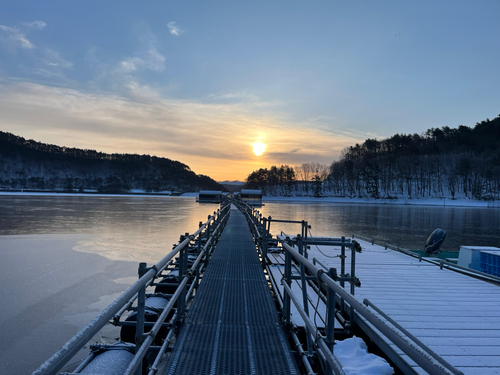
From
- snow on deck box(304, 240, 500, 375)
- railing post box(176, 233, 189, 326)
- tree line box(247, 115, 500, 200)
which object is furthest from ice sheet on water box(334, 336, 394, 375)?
tree line box(247, 115, 500, 200)

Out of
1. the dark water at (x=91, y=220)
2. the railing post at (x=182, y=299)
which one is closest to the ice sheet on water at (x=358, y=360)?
the railing post at (x=182, y=299)

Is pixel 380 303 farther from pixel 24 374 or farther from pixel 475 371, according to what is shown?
pixel 24 374

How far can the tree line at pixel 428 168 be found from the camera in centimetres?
9762

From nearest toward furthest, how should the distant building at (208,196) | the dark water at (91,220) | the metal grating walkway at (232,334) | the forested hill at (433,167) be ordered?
the metal grating walkway at (232,334) → the dark water at (91,220) → the distant building at (208,196) → the forested hill at (433,167)

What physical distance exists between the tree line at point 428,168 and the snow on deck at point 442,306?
10495 centimetres

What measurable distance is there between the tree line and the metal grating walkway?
4365 inches

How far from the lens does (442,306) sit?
6410mm

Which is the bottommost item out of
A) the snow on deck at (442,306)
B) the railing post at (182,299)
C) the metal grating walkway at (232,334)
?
the snow on deck at (442,306)

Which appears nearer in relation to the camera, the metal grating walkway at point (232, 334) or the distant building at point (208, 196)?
the metal grating walkway at point (232, 334)

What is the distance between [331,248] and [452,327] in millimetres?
8093

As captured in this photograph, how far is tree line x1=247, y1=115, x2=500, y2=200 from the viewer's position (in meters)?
97.6

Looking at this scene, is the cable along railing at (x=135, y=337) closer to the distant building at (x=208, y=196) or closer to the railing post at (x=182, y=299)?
the railing post at (x=182, y=299)

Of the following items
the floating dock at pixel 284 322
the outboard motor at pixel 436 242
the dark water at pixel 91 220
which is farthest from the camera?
the dark water at pixel 91 220

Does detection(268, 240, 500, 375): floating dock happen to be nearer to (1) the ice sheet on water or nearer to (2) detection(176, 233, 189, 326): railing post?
(1) the ice sheet on water
